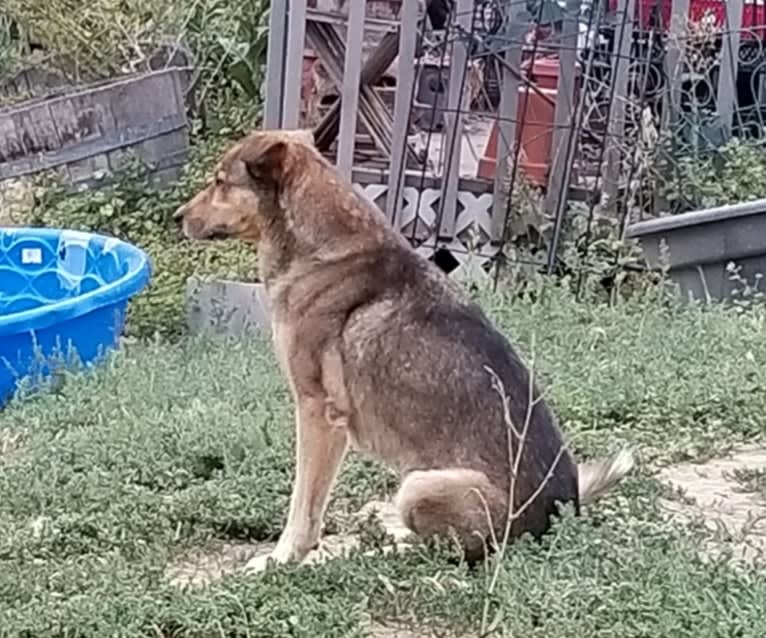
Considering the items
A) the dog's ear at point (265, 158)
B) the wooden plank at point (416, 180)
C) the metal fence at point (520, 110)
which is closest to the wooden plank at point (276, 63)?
the metal fence at point (520, 110)

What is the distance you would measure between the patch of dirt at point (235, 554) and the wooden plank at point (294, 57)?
14.4 ft

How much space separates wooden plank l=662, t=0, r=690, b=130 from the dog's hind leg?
5209mm

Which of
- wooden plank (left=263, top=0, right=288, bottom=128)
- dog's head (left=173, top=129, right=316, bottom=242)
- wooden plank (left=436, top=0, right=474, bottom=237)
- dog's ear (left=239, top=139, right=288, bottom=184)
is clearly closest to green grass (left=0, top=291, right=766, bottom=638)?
dog's head (left=173, top=129, right=316, bottom=242)

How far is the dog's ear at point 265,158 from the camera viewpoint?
15.0 feet

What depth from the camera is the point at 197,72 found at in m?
11.0

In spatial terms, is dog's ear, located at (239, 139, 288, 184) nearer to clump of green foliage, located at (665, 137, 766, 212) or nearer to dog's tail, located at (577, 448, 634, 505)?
dog's tail, located at (577, 448, 634, 505)

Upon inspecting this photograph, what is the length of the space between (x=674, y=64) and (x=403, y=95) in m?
1.61

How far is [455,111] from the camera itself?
28.2ft

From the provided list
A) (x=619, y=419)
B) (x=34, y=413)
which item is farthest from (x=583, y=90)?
(x=34, y=413)

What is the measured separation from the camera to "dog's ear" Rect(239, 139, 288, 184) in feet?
15.0

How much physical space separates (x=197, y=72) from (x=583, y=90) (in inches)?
137

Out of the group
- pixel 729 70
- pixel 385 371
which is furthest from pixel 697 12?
pixel 385 371

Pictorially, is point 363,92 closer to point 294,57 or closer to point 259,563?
point 294,57

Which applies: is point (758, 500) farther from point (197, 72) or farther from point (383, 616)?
point (197, 72)
